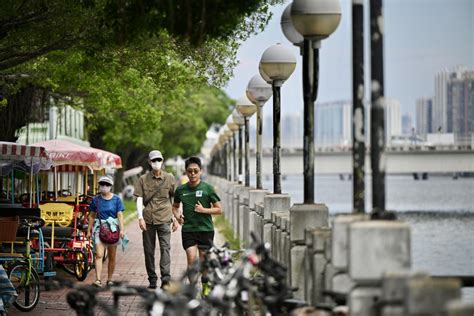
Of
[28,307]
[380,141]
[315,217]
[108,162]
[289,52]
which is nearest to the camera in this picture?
[380,141]

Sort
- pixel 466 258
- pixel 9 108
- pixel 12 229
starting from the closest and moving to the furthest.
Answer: pixel 12 229 < pixel 9 108 < pixel 466 258

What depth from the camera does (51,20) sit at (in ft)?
58.3

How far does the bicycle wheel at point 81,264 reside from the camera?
20.3 metres

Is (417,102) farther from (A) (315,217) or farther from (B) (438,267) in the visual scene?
(A) (315,217)

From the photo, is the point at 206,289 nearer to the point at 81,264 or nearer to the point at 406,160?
the point at 81,264

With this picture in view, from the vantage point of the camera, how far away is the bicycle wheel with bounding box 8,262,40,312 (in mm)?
15336

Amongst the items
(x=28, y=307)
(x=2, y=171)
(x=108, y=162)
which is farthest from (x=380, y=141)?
(x=108, y=162)

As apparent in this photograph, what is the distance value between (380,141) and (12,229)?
8.39 metres

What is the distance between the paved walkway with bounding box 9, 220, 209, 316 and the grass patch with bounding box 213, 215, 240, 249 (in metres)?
0.43

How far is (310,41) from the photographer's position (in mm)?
13477

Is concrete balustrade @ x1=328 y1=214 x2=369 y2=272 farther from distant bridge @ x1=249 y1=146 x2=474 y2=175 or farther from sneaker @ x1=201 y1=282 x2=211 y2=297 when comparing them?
distant bridge @ x1=249 y1=146 x2=474 y2=175

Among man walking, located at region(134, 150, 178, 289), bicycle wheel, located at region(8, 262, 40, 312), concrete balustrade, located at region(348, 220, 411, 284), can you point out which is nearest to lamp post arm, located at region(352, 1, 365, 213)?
concrete balustrade, located at region(348, 220, 411, 284)

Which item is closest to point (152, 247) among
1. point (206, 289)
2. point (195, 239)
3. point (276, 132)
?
point (195, 239)

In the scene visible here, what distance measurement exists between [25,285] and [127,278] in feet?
18.9
